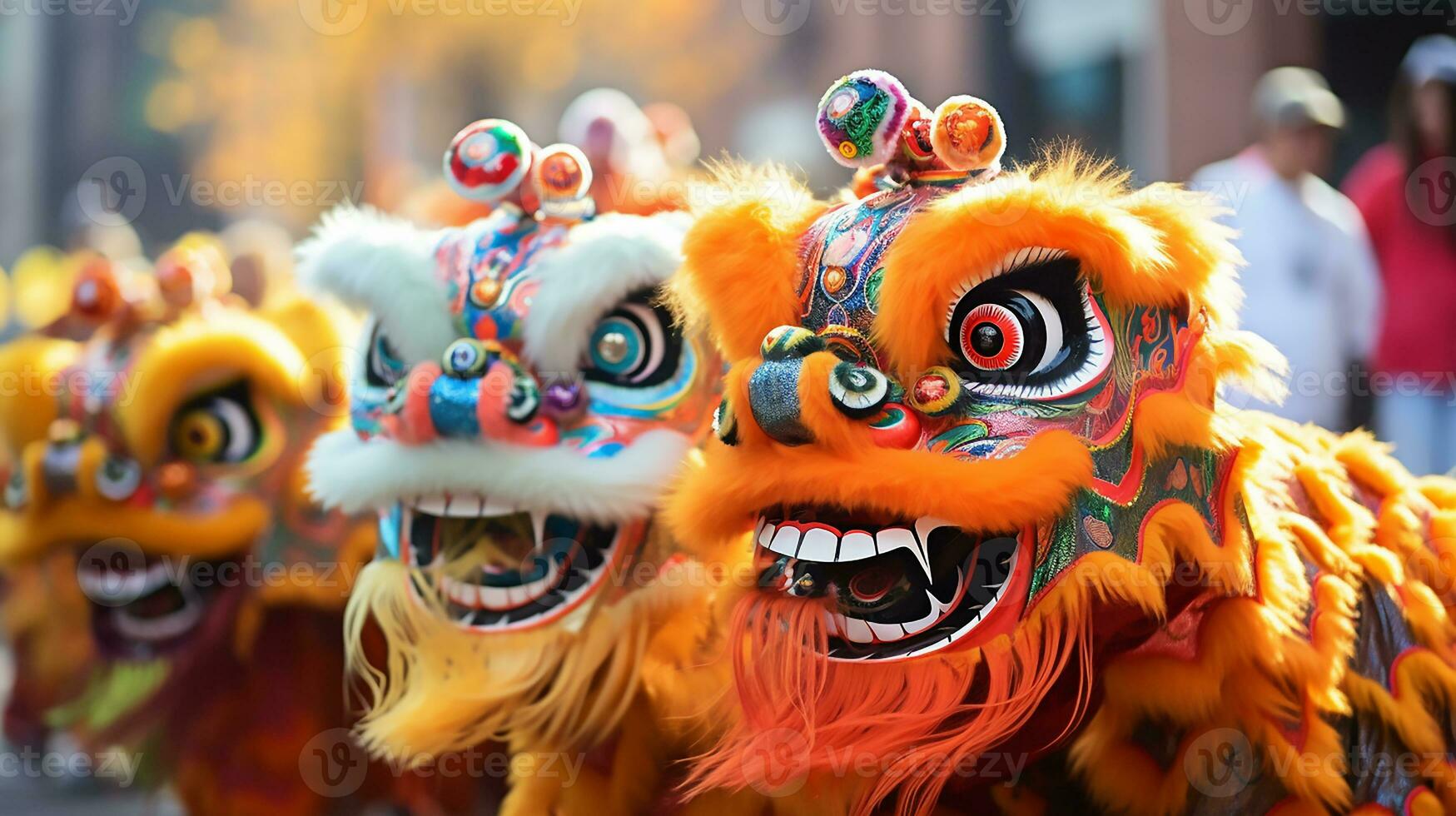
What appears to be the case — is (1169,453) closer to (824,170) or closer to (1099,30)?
(1099,30)

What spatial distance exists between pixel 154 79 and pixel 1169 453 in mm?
15312

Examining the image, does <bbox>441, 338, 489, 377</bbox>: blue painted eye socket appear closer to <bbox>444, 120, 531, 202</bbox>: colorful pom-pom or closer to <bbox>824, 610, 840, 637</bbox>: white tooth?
<bbox>444, 120, 531, 202</bbox>: colorful pom-pom

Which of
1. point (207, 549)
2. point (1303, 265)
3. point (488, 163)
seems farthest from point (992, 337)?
point (1303, 265)

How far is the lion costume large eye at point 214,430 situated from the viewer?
11.1 ft

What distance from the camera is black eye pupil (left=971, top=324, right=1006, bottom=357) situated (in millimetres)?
1947

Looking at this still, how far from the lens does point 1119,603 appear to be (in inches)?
75.8

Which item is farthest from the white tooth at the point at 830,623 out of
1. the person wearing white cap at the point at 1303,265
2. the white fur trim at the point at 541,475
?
the person wearing white cap at the point at 1303,265

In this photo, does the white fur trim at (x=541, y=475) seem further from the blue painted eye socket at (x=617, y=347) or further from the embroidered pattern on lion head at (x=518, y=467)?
the blue painted eye socket at (x=617, y=347)

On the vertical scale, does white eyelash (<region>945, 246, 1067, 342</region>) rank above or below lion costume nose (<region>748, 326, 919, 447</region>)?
above

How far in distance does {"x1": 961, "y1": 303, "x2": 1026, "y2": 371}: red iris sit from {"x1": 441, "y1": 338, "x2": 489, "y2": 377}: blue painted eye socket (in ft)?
2.78

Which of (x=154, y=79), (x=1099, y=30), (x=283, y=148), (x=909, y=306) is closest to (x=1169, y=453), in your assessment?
(x=909, y=306)

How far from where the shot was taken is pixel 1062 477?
187 cm

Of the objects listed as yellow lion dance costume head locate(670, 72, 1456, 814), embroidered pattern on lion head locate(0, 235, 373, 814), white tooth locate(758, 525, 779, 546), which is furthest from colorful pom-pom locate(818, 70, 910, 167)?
embroidered pattern on lion head locate(0, 235, 373, 814)

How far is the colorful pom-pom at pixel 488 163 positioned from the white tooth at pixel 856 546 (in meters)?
1.04
